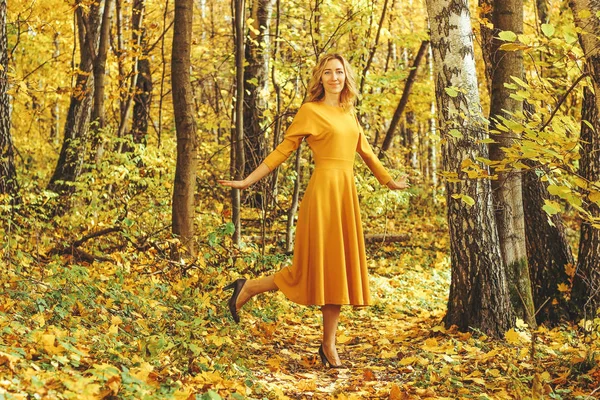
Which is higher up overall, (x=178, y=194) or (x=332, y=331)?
(x=178, y=194)

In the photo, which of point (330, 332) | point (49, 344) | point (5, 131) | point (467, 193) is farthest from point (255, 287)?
point (5, 131)

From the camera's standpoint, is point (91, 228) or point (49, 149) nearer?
point (91, 228)

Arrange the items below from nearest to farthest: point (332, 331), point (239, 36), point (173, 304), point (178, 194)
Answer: point (332, 331), point (173, 304), point (178, 194), point (239, 36)

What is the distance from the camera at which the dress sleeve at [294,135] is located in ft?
16.6

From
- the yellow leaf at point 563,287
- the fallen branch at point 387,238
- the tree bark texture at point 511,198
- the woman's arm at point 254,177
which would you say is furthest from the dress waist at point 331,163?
the fallen branch at point 387,238

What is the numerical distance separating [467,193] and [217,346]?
2.43 meters

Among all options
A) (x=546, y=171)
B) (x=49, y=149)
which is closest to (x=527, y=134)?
(x=546, y=171)

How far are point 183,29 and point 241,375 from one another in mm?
3564

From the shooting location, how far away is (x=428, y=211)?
15812 mm

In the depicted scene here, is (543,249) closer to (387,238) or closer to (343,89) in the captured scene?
(343,89)

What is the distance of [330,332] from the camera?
506 centimetres

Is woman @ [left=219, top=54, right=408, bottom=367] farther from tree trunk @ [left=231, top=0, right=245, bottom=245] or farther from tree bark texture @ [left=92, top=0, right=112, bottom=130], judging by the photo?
tree bark texture @ [left=92, top=0, right=112, bottom=130]

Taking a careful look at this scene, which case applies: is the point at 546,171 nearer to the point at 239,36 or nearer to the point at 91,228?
the point at 239,36

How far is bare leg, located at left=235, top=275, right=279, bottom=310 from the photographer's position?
538cm
